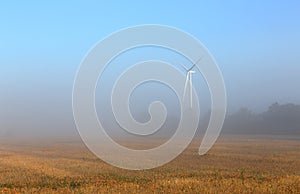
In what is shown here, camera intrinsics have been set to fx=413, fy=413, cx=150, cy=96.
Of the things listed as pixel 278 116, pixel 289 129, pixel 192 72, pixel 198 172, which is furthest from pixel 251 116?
pixel 198 172

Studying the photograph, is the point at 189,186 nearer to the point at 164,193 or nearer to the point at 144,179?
the point at 164,193

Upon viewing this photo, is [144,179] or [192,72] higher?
[192,72]

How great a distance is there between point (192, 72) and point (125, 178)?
42.4 m

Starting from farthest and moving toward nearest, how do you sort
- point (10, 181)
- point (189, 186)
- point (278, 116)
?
point (278, 116), point (10, 181), point (189, 186)

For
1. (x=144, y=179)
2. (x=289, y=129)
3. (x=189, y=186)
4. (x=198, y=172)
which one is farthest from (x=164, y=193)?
(x=289, y=129)

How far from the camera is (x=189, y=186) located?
21.5m

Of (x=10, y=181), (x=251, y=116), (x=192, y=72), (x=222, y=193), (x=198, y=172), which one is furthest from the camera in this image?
Result: (x=251, y=116)

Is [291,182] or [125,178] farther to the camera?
[125,178]

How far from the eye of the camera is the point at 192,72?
67312mm

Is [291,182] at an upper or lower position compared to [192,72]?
lower

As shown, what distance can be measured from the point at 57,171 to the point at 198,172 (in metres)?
10.8

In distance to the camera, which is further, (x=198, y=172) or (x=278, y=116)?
(x=278, y=116)

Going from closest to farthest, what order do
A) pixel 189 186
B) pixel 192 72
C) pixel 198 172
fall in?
pixel 189 186 → pixel 198 172 → pixel 192 72

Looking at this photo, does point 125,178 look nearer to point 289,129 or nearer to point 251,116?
point 289,129
